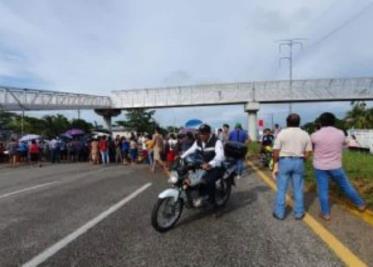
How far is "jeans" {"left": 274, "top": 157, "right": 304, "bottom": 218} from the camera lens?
23.4 feet

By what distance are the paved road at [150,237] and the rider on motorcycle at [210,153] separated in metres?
0.53

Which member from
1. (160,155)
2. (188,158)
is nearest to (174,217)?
(188,158)

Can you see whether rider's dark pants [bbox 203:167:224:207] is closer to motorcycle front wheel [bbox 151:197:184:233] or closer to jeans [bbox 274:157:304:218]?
Result: motorcycle front wheel [bbox 151:197:184:233]

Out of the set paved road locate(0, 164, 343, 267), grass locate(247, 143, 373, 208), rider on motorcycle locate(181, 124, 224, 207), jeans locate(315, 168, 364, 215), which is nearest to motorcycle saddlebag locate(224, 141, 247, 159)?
paved road locate(0, 164, 343, 267)

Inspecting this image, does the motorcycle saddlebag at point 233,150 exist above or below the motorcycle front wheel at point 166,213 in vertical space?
above

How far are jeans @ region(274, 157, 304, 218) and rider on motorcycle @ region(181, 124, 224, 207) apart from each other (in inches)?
41.7

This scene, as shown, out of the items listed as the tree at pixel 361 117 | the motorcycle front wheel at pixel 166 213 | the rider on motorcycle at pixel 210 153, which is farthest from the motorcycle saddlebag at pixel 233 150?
the tree at pixel 361 117

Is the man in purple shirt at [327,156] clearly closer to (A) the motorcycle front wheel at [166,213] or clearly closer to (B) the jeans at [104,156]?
(A) the motorcycle front wheel at [166,213]

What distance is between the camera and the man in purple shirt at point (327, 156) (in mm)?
7109

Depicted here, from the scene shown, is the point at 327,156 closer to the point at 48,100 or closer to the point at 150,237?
the point at 150,237

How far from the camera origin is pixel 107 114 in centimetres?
5409

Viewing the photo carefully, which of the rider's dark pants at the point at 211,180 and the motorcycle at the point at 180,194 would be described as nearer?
the motorcycle at the point at 180,194

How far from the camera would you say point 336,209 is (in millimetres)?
7902

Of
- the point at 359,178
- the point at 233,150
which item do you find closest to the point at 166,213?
the point at 233,150
